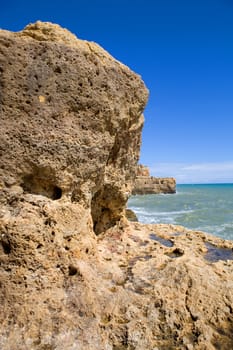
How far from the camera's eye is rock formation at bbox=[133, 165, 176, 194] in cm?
5144

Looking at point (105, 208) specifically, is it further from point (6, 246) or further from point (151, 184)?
point (151, 184)

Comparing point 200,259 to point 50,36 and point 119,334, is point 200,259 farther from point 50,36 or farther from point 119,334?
point 50,36

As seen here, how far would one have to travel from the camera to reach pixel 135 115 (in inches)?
225

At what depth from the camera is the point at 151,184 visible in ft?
173

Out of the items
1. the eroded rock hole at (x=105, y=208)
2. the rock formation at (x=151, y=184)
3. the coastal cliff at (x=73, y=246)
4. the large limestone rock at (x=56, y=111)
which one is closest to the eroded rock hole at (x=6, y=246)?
the coastal cliff at (x=73, y=246)

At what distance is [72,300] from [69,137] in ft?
7.61

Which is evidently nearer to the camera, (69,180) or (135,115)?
(69,180)

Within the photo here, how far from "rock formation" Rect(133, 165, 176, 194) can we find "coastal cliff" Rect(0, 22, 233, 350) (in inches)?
1820

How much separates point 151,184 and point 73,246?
161 ft

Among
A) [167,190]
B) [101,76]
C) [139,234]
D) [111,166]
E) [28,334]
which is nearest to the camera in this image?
[28,334]

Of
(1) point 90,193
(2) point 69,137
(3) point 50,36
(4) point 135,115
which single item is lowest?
(1) point 90,193

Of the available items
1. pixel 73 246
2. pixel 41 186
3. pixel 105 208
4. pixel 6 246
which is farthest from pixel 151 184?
pixel 6 246

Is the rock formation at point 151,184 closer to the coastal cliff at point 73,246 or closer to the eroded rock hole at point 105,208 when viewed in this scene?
the eroded rock hole at point 105,208

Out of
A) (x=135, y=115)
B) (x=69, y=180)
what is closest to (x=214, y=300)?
(x=69, y=180)
